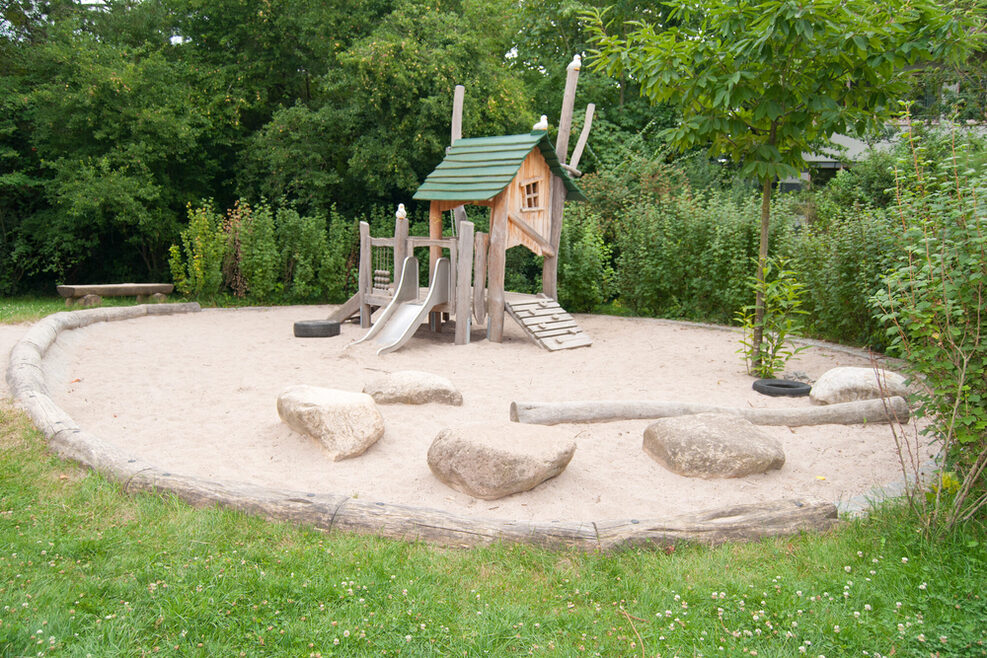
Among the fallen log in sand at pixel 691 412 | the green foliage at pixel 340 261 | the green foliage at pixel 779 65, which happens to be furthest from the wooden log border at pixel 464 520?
the green foliage at pixel 340 261

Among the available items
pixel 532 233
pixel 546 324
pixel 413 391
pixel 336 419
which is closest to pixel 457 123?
pixel 532 233

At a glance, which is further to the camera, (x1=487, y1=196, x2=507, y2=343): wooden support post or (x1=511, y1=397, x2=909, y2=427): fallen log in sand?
→ (x1=487, y1=196, x2=507, y2=343): wooden support post

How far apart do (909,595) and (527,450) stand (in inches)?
81.4

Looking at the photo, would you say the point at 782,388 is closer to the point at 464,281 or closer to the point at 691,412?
the point at 691,412

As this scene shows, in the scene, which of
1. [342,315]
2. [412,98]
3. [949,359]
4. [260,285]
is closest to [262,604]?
[949,359]

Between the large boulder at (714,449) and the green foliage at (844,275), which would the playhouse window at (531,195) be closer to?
the green foliage at (844,275)

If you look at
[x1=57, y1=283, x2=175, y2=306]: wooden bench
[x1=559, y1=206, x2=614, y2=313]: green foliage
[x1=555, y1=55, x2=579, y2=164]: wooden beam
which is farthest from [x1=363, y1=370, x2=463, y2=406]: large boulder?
[x1=57, y1=283, x2=175, y2=306]: wooden bench

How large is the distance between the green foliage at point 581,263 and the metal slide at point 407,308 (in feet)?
11.0

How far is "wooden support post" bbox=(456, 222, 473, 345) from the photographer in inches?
392

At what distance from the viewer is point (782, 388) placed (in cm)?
695

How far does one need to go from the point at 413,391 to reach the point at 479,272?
4.16 meters

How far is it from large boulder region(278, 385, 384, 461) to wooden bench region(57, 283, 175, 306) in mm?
10396

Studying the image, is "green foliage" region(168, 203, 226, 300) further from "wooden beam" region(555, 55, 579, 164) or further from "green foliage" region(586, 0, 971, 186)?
"green foliage" region(586, 0, 971, 186)

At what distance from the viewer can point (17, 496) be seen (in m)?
3.96
